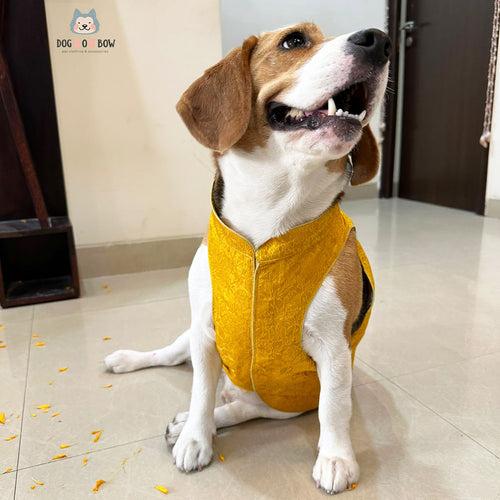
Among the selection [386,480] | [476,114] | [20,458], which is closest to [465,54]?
[476,114]

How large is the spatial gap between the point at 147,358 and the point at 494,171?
3369 mm

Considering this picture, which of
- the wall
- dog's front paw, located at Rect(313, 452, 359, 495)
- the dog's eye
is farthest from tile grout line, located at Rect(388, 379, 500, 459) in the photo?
the wall

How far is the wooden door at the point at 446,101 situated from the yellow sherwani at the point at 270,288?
3.47 metres

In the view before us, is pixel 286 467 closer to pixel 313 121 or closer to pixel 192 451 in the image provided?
pixel 192 451

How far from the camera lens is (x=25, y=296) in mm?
2203

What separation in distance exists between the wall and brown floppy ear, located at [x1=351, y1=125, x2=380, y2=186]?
315 cm

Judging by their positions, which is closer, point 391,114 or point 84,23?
point 84,23

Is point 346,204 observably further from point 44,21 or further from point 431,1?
point 44,21

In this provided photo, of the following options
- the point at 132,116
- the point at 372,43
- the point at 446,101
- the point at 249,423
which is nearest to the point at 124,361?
the point at 249,423

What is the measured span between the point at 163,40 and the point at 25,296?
1413 millimetres

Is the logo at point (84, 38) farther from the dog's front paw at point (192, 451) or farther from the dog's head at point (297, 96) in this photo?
the dog's front paw at point (192, 451)

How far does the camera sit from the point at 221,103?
102cm

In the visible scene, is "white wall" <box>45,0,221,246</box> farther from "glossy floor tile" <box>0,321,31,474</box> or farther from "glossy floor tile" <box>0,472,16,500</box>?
"glossy floor tile" <box>0,472,16,500</box>

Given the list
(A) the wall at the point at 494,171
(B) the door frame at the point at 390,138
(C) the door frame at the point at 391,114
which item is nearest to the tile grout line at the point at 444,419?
(A) the wall at the point at 494,171
